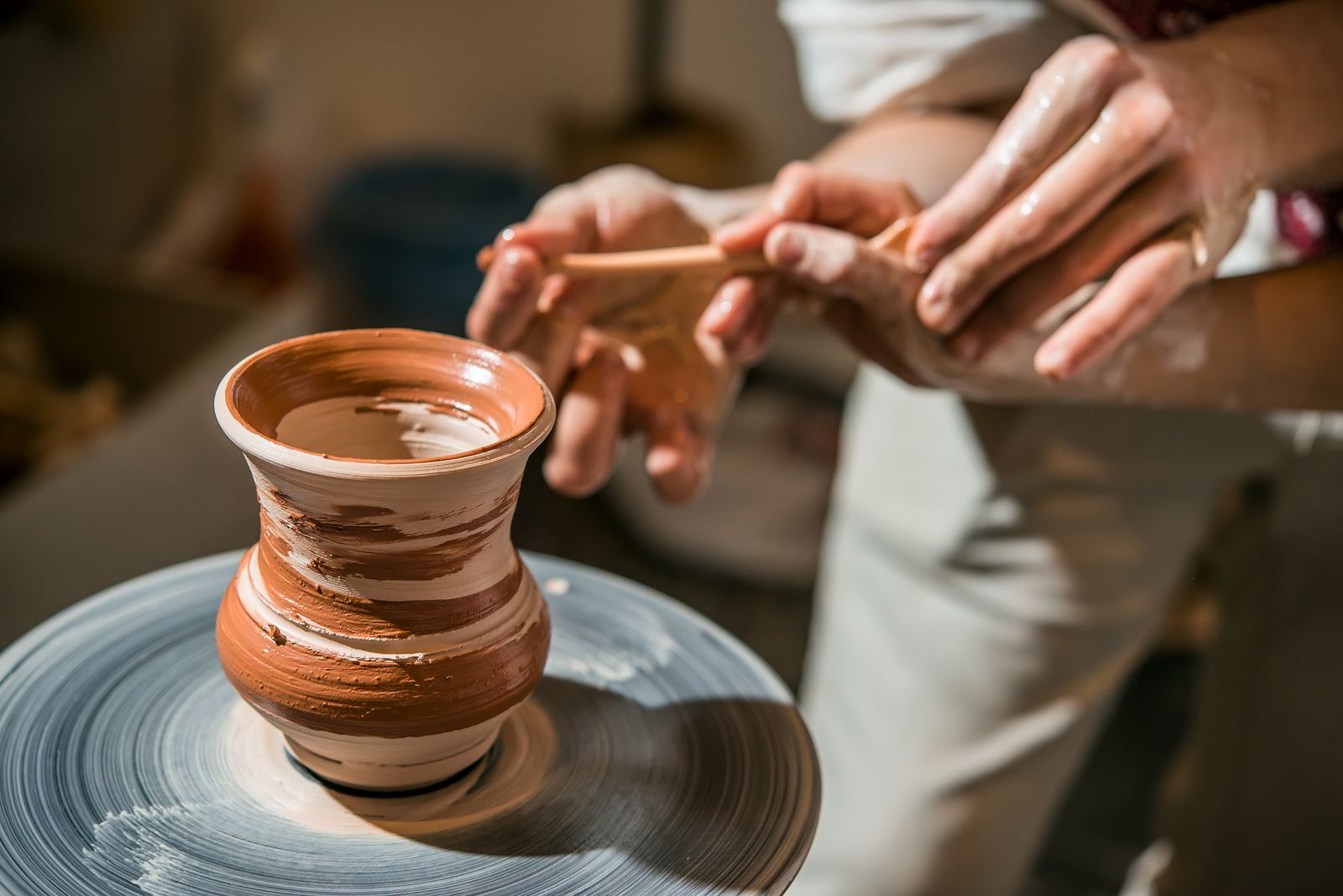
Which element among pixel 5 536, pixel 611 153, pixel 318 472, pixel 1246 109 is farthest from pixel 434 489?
pixel 611 153

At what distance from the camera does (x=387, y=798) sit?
73 centimetres

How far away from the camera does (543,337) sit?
94cm

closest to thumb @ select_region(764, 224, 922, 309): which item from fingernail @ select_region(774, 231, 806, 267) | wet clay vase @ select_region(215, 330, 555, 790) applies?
fingernail @ select_region(774, 231, 806, 267)

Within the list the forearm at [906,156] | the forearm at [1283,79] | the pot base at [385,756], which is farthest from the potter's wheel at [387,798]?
the forearm at [1283,79]

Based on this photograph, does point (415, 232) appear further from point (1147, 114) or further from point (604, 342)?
point (1147, 114)

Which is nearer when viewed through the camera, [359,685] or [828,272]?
[359,685]

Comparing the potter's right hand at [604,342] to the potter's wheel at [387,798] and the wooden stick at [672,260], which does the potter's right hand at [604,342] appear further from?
the potter's wheel at [387,798]

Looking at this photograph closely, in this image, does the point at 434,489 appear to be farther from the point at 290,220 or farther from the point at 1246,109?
the point at 290,220

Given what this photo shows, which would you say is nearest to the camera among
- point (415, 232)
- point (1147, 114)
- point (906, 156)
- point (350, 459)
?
point (350, 459)

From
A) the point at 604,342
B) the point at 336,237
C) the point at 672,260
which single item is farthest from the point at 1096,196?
the point at 336,237

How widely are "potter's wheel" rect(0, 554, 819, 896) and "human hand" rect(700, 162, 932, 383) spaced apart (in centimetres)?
25

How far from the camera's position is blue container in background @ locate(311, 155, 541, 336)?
7.59 feet

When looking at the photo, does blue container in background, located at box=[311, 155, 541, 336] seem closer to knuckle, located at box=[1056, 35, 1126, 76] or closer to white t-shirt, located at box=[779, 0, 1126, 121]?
white t-shirt, located at box=[779, 0, 1126, 121]

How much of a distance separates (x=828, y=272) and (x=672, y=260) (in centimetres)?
11
